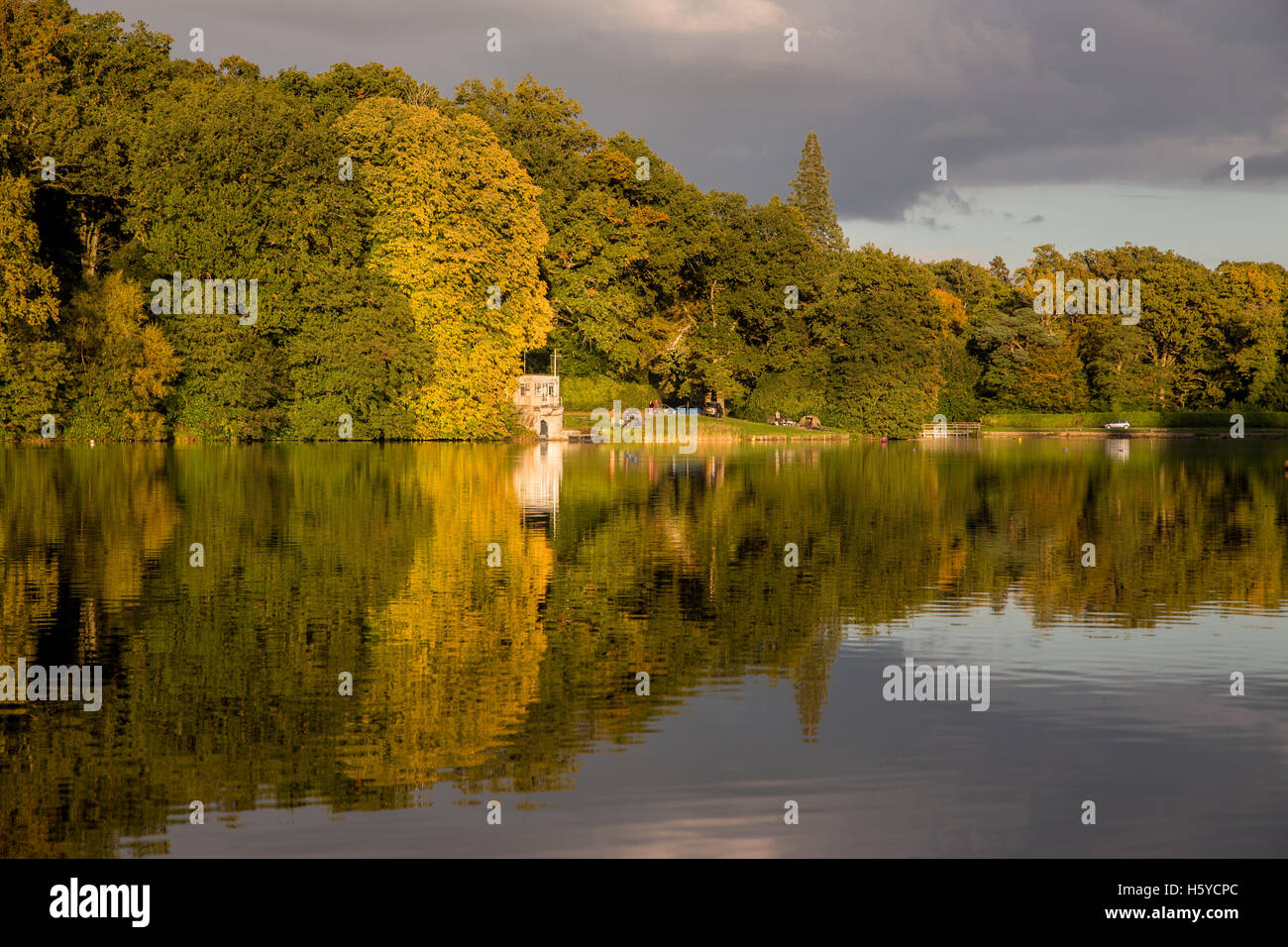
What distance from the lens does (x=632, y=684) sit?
14.0 meters

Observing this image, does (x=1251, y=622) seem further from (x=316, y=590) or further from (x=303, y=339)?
(x=303, y=339)

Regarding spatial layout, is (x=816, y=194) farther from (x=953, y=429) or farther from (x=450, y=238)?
(x=450, y=238)

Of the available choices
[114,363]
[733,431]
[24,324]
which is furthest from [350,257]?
[733,431]

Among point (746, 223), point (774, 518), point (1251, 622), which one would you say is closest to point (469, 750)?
point (1251, 622)

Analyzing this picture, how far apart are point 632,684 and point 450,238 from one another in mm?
63706

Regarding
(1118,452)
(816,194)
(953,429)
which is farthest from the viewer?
(816,194)

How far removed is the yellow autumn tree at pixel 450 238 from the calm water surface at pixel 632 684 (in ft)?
143

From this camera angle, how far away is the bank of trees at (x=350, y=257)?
68062 mm

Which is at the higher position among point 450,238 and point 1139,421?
point 450,238

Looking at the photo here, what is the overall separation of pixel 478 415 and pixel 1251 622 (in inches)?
2402

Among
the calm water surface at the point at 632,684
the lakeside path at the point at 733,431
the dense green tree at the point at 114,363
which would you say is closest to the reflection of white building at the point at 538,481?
the calm water surface at the point at 632,684

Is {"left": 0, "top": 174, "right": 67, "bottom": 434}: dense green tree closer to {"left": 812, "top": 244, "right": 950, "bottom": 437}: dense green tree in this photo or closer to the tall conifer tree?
{"left": 812, "top": 244, "right": 950, "bottom": 437}: dense green tree

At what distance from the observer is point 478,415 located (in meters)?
76.4

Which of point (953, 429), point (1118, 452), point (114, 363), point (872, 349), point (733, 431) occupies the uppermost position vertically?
point (872, 349)
